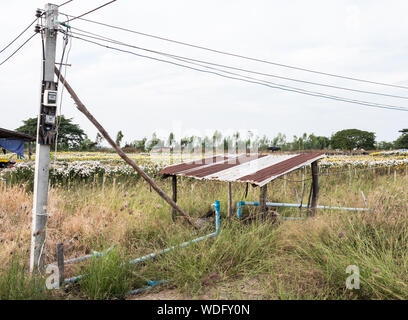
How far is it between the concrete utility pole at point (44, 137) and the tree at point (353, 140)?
270 ft

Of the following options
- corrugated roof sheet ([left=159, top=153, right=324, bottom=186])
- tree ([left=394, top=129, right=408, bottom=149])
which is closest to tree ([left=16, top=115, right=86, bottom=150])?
corrugated roof sheet ([left=159, top=153, right=324, bottom=186])

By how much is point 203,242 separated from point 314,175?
4473mm

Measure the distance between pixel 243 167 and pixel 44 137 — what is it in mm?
4890

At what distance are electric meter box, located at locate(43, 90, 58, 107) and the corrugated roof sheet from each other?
11.9 ft

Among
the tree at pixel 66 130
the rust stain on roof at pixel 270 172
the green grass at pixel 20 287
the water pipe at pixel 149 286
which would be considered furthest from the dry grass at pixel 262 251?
the tree at pixel 66 130

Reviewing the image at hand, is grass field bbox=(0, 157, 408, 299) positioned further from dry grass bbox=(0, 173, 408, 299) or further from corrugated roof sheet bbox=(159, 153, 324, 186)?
corrugated roof sheet bbox=(159, 153, 324, 186)

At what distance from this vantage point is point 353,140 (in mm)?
83438

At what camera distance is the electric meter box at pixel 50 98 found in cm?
607

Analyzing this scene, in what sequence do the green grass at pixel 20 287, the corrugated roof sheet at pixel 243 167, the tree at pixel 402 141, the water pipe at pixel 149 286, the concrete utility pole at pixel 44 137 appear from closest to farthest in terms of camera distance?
1. the green grass at pixel 20 287
2. the water pipe at pixel 149 286
3. the concrete utility pole at pixel 44 137
4. the corrugated roof sheet at pixel 243 167
5. the tree at pixel 402 141

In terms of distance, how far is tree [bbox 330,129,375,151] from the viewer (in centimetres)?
8119

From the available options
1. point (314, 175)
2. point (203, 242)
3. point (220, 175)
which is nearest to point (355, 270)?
point (203, 242)

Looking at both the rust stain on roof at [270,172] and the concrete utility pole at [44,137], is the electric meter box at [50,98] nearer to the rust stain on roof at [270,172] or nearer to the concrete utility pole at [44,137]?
the concrete utility pole at [44,137]

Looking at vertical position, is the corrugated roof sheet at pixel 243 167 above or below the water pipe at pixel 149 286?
above
